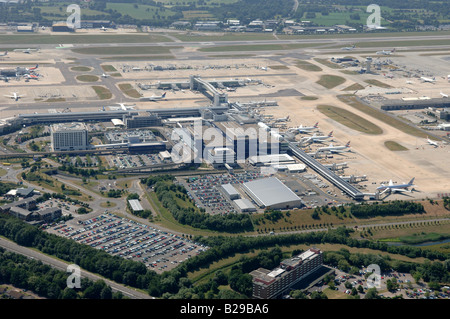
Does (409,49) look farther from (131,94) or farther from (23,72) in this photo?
(23,72)

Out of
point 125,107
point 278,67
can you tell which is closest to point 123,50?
point 278,67

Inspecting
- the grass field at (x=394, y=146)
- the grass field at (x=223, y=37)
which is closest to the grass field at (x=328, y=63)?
the grass field at (x=223, y=37)

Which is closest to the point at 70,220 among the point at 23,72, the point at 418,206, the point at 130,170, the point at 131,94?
the point at 130,170

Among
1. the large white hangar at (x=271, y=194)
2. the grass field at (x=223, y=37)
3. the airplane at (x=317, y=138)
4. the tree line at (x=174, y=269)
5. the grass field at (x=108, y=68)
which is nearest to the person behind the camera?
the tree line at (x=174, y=269)

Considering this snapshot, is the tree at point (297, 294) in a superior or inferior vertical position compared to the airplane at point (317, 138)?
inferior

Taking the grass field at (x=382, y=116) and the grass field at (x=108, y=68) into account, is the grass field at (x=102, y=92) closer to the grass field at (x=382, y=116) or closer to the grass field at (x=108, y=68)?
the grass field at (x=108, y=68)

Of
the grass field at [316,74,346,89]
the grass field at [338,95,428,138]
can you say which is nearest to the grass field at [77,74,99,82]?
the grass field at [316,74,346,89]
